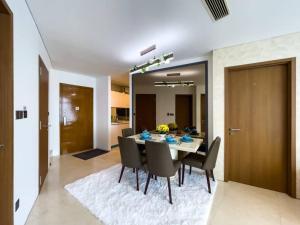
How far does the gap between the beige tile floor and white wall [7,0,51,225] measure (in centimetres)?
21

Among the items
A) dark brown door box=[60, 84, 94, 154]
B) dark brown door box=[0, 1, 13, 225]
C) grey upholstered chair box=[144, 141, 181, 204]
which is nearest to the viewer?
dark brown door box=[0, 1, 13, 225]

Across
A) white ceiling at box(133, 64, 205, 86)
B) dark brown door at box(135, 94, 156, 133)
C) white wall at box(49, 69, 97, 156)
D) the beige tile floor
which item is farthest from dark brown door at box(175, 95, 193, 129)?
white wall at box(49, 69, 97, 156)

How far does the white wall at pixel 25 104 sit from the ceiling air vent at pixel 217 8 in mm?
1764

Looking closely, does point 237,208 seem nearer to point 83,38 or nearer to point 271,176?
point 271,176

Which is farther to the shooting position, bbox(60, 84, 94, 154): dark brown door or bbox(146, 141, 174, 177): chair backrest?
bbox(60, 84, 94, 154): dark brown door

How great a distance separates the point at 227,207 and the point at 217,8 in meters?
2.32

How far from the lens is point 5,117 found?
51.0 inches

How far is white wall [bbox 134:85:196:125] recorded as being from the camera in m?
4.19

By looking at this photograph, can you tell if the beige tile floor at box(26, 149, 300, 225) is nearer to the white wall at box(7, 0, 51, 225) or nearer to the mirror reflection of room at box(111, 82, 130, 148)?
the white wall at box(7, 0, 51, 225)

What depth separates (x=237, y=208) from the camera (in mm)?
1961

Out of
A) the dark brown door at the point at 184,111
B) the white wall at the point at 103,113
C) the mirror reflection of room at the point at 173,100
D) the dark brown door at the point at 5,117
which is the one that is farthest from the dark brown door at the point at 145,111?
the dark brown door at the point at 5,117

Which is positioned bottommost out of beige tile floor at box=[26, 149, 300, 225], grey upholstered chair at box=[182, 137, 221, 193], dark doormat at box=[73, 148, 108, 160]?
beige tile floor at box=[26, 149, 300, 225]

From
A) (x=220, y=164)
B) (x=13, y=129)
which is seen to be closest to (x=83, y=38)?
(x=13, y=129)

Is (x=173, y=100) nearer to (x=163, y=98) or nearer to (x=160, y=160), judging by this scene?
(x=163, y=98)
